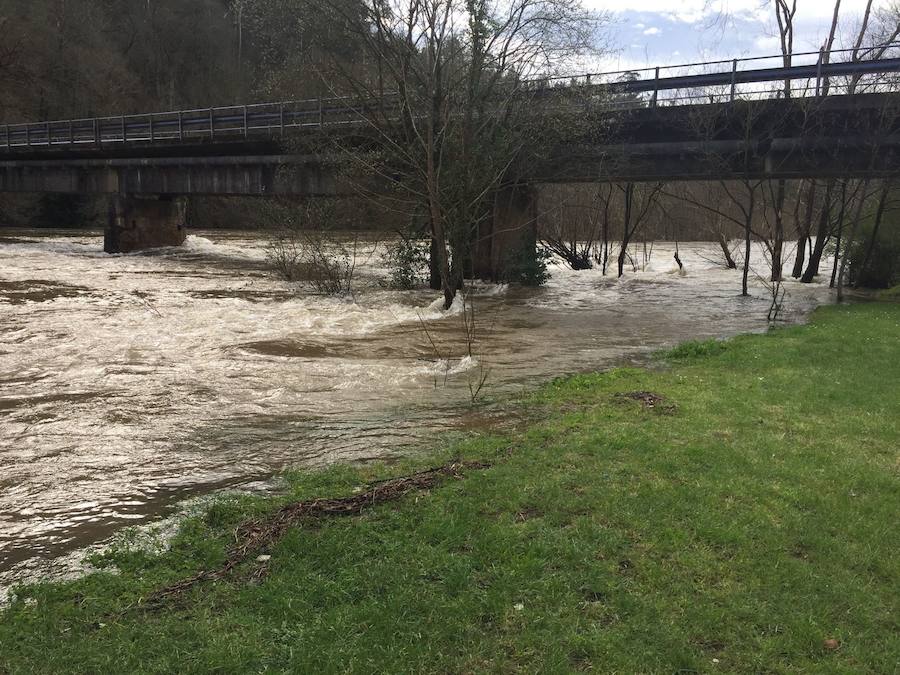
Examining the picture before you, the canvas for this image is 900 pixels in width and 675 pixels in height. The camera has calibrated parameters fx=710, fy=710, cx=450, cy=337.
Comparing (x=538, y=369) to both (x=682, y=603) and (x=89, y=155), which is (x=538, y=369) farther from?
(x=89, y=155)

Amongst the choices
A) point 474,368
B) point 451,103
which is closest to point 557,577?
point 474,368

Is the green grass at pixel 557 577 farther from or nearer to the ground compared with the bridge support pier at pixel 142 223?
nearer to the ground

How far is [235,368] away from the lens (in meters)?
11.9

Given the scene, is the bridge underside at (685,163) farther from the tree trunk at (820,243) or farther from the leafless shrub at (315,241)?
the tree trunk at (820,243)

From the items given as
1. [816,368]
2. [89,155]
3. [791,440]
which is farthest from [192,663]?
[89,155]

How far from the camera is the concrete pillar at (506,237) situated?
81.1 feet

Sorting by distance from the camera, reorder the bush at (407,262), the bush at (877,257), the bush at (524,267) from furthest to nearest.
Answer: the bush at (524,267) < the bush at (877,257) < the bush at (407,262)

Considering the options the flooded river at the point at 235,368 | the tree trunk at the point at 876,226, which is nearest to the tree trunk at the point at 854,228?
the flooded river at the point at 235,368

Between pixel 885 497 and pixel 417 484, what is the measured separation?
385cm

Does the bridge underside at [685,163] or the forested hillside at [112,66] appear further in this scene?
the forested hillside at [112,66]

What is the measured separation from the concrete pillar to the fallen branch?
1866 cm

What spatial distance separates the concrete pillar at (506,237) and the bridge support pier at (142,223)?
818 inches

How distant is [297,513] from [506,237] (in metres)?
20.9

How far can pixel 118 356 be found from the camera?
41.6 feet
